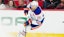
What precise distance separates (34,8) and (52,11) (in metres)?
0.19

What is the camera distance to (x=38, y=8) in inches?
75.2

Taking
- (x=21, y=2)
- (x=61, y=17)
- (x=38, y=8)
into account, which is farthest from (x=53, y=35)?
(x=21, y=2)

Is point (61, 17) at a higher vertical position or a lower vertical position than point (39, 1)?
lower

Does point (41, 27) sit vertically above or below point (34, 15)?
below

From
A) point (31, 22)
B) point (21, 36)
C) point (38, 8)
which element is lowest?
point (21, 36)

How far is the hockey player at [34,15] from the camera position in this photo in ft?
6.28

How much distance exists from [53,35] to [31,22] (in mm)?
270

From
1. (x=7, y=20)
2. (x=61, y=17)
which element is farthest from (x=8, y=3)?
(x=61, y=17)

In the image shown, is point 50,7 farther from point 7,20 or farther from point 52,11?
point 7,20

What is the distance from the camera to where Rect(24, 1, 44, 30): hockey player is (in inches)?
75.3

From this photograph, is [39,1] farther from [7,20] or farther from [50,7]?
[7,20]

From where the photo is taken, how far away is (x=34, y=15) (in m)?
1.92

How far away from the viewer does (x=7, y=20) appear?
75.7 inches

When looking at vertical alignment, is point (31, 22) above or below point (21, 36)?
above
